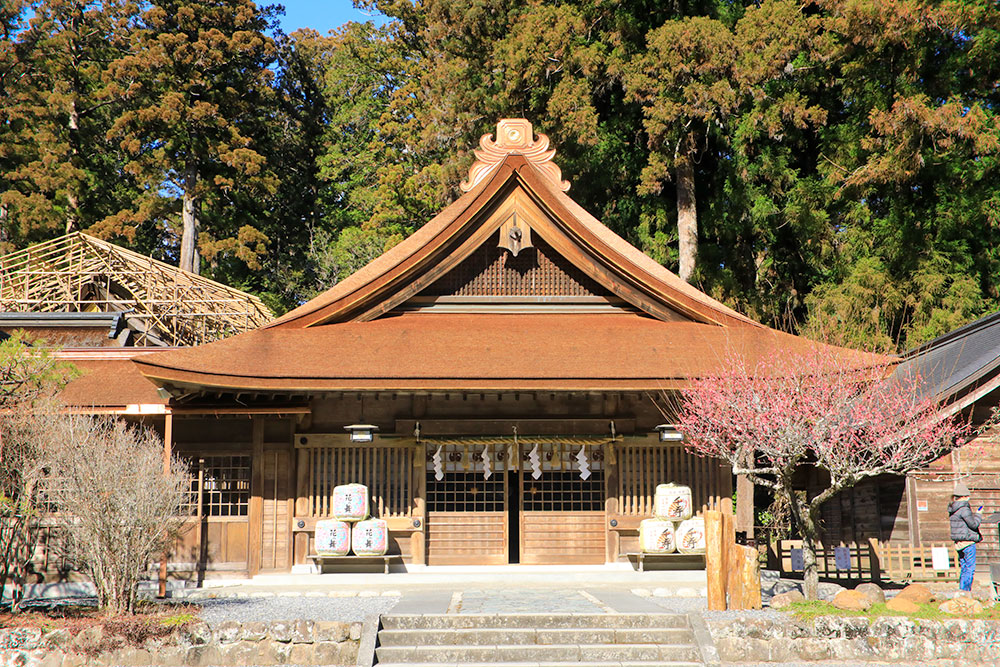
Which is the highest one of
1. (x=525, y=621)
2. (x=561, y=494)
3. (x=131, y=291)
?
(x=131, y=291)

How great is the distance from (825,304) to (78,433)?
18.8m

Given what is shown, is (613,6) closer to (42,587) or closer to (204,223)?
(204,223)

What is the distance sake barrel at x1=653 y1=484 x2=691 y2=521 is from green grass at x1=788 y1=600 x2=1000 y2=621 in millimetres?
3963

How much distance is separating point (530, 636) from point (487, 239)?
8.17 m

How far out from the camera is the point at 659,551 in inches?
569

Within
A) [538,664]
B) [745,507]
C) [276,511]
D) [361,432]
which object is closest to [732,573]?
[538,664]

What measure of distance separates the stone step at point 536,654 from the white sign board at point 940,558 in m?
6.31

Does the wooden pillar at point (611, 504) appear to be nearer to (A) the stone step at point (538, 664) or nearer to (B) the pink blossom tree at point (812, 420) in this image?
(B) the pink blossom tree at point (812, 420)

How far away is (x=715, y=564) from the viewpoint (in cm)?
1103

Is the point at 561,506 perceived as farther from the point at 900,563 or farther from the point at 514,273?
the point at 900,563

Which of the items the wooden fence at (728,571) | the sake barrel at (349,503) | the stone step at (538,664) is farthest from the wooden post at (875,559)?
the sake barrel at (349,503)

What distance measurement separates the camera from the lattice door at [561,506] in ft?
49.5

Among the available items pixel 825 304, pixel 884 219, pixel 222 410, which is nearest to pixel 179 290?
pixel 222 410

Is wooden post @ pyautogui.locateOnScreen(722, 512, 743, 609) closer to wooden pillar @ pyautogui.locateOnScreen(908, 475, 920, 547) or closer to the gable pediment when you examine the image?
the gable pediment
